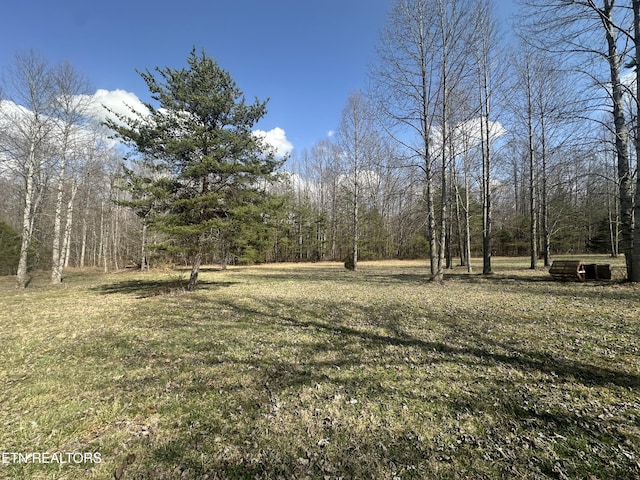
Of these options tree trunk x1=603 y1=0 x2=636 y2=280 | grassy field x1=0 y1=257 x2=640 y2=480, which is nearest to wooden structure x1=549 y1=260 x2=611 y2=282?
tree trunk x1=603 y1=0 x2=636 y2=280

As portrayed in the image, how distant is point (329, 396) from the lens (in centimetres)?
313

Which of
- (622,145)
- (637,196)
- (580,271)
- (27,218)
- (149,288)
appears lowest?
(149,288)

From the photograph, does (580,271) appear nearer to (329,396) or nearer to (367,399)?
(367,399)

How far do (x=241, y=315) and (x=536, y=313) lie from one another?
22.2 feet

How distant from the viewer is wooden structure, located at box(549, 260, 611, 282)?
9719 millimetres

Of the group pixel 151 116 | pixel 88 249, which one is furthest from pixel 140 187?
pixel 88 249

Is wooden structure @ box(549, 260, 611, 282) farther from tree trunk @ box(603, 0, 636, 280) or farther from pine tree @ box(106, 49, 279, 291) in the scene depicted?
pine tree @ box(106, 49, 279, 291)

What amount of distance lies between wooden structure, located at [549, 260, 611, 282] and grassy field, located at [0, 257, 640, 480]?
14.1ft

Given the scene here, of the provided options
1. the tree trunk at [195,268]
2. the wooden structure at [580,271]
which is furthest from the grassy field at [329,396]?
the tree trunk at [195,268]

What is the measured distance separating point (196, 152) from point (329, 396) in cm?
954

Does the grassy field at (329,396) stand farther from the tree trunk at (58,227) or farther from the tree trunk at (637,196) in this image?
the tree trunk at (58,227)

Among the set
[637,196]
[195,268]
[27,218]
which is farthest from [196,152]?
[637,196]

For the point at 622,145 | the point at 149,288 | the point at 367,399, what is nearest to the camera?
the point at 367,399

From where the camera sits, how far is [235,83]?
35.3 ft
